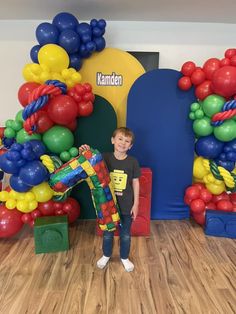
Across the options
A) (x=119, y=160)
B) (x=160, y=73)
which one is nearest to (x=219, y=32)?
(x=160, y=73)

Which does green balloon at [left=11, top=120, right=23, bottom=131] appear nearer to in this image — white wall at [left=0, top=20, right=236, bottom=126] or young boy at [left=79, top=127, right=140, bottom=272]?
young boy at [left=79, top=127, right=140, bottom=272]

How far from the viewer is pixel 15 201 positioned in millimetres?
2543

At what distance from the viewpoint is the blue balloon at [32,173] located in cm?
228

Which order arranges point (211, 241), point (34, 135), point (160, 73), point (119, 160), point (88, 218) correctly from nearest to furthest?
point (119, 160)
point (34, 135)
point (211, 241)
point (160, 73)
point (88, 218)

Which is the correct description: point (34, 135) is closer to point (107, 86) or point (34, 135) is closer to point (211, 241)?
point (107, 86)

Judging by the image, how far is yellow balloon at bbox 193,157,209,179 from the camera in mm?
2887

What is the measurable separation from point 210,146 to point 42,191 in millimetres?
1624

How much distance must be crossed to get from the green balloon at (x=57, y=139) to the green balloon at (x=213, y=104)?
131cm

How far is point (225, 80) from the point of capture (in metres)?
2.46

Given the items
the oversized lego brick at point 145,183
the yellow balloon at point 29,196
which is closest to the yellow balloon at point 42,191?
the yellow balloon at point 29,196

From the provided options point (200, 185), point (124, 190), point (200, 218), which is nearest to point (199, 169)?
point (200, 185)

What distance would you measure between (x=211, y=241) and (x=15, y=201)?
1.86 metres

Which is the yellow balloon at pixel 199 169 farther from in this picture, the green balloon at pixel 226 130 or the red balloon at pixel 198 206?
the green balloon at pixel 226 130

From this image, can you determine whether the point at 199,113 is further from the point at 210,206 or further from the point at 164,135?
the point at 210,206
